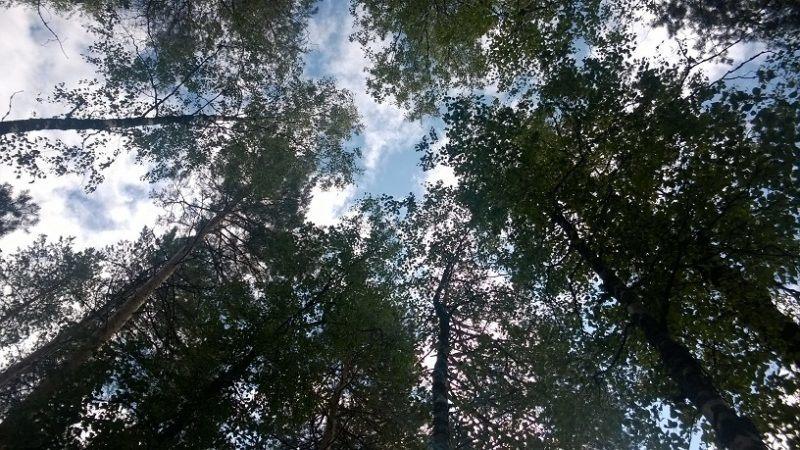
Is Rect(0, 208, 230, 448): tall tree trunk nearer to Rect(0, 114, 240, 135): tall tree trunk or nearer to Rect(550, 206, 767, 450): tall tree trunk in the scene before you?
Rect(0, 114, 240, 135): tall tree trunk

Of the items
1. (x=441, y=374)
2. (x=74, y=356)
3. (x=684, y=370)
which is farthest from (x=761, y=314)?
(x=74, y=356)

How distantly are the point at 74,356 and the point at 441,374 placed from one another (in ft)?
29.8

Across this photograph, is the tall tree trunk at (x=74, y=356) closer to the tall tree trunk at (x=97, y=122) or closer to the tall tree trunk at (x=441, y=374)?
the tall tree trunk at (x=97, y=122)

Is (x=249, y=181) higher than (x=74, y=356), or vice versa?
(x=249, y=181)

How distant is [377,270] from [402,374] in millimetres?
2863

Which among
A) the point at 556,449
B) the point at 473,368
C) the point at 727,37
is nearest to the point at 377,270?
the point at 473,368

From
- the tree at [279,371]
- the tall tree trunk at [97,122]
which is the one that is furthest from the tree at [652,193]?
the tall tree trunk at [97,122]

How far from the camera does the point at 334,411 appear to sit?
8.31m

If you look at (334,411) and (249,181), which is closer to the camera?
(334,411)

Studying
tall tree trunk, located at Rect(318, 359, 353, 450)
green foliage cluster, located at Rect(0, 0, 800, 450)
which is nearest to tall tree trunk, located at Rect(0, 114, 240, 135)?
green foliage cluster, located at Rect(0, 0, 800, 450)

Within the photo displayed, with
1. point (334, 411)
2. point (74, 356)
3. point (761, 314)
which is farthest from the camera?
point (74, 356)

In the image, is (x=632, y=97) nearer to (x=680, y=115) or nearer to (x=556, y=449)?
(x=680, y=115)

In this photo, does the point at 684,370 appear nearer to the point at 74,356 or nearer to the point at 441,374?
the point at 441,374

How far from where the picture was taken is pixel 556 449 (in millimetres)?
10461
